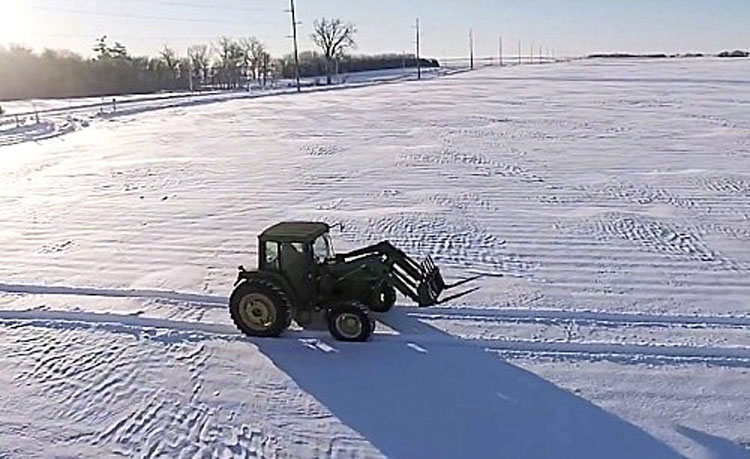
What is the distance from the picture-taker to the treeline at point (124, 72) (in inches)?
2162

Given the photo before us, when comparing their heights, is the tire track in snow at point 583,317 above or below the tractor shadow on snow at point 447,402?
above

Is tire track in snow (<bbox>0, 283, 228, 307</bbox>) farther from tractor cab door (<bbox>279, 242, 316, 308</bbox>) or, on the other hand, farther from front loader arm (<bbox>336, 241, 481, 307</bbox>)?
front loader arm (<bbox>336, 241, 481, 307</bbox>)

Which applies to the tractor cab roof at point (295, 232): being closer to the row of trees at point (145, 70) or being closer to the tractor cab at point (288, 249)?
the tractor cab at point (288, 249)

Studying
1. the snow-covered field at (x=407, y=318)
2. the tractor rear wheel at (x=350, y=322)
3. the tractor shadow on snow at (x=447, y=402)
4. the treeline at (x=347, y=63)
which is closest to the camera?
the tractor shadow on snow at (x=447, y=402)

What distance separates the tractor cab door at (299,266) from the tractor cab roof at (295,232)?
0.05m

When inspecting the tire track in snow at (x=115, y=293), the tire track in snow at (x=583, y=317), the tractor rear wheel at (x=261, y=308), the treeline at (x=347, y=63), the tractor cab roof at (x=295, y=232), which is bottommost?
the tire track in snow at (x=583, y=317)

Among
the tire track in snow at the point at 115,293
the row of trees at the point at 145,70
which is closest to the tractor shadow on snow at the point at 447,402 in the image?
the tire track in snow at the point at 115,293

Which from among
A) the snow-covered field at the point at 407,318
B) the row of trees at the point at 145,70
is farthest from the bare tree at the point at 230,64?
the snow-covered field at the point at 407,318

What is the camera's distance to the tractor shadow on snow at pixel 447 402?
3479 millimetres

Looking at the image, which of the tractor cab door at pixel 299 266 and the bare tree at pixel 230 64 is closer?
the tractor cab door at pixel 299 266

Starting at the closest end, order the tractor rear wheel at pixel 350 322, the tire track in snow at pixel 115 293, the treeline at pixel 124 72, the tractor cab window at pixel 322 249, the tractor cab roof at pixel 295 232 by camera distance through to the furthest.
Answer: the tractor rear wheel at pixel 350 322
the tractor cab roof at pixel 295 232
the tractor cab window at pixel 322 249
the tire track in snow at pixel 115 293
the treeline at pixel 124 72

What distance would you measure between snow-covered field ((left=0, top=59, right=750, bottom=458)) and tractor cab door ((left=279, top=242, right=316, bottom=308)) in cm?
36

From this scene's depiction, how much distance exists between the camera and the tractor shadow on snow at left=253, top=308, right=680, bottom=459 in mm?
3479

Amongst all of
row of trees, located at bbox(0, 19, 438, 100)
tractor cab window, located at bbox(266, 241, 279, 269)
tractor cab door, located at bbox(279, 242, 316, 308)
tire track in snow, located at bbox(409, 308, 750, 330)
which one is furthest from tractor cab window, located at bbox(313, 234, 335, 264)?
row of trees, located at bbox(0, 19, 438, 100)
